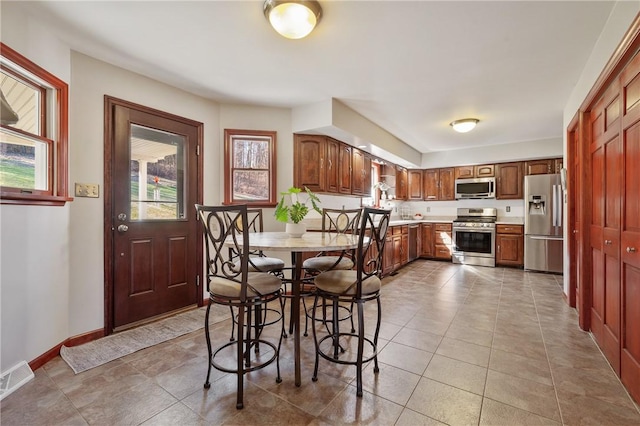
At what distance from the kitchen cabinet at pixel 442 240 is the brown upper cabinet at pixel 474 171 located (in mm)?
1103

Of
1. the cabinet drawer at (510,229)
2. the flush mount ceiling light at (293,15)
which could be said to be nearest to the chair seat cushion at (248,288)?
the flush mount ceiling light at (293,15)

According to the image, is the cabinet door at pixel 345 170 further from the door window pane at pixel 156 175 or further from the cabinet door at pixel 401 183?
the cabinet door at pixel 401 183

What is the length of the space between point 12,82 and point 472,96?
13.2 feet

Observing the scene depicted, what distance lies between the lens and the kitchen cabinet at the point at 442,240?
19.5ft

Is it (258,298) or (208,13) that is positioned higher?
(208,13)

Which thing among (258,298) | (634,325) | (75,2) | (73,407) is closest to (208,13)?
(75,2)

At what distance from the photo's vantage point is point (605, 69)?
192 centimetres

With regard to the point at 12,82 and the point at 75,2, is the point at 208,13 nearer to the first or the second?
the point at 75,2

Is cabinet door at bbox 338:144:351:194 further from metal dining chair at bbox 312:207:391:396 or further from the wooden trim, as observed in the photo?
the wooden trim

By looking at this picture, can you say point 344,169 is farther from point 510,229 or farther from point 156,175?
point 510,229

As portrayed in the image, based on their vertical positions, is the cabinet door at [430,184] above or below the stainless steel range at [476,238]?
above

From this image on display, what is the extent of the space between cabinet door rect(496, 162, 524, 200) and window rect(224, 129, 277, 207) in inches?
184

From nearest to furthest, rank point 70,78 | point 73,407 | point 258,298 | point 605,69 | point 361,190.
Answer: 1. point 73,407
2. point 258,298
3. point 605,69
4. point 70,78
5. point 361,190

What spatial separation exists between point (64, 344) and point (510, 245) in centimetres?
637
